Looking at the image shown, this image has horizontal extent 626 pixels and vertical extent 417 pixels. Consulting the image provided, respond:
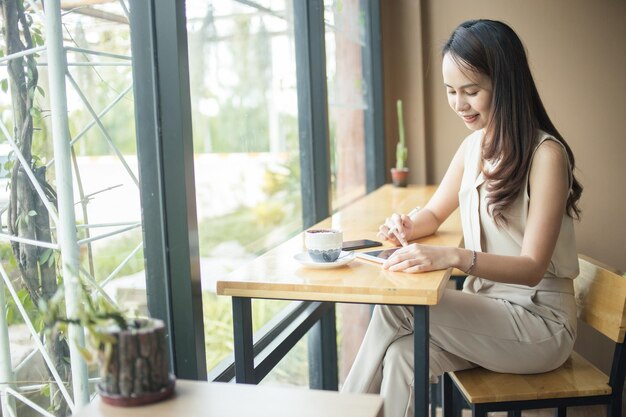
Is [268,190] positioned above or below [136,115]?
below

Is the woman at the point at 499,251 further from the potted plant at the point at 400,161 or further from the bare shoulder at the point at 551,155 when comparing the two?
the potted plant at the point at 400,161

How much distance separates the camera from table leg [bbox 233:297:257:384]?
1.59 metres

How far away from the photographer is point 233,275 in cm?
161

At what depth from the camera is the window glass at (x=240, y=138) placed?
2.01m

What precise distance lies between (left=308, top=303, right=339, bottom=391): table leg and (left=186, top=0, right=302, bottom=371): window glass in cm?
40

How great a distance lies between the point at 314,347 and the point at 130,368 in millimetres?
1941

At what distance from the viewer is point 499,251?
190 centimetres

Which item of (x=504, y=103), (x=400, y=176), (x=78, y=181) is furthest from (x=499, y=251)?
(x=400, y=176)

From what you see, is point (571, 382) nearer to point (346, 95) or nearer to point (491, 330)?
point (491, 330)

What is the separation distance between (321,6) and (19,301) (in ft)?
6.10

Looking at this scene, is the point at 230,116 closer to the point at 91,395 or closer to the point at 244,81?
the point at 244,81

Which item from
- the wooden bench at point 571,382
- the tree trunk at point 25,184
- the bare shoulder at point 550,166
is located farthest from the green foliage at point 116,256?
the bare shoulder at point 550,166

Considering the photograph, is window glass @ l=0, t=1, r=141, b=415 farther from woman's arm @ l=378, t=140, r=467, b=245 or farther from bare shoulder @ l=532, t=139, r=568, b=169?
bare shoulder @ l=532, t=139, r=568, b=169

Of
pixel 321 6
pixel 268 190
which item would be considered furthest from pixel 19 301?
pixel 321 6
